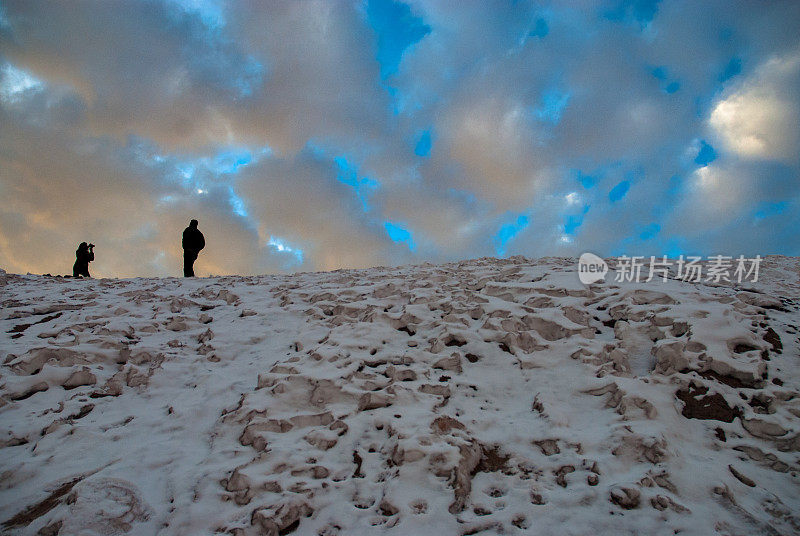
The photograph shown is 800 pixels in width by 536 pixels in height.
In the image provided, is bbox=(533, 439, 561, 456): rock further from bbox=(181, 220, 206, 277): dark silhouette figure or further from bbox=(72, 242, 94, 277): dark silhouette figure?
bbox=(72, 242, 94, 277): dark silhouette figure

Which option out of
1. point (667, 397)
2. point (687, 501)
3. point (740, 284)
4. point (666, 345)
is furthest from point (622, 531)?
point (740, 284)

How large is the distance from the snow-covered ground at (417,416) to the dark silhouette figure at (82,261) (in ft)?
36.2

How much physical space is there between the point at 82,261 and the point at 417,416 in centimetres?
1940

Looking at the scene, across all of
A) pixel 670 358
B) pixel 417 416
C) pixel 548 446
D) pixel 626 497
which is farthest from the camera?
pixel 670 358

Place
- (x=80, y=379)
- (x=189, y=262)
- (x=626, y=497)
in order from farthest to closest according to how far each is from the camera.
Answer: (x=189, y=262)
(x=80, y=379)
(x=626, y=497)

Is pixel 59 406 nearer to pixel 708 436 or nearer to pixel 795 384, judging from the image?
pixel 708 436

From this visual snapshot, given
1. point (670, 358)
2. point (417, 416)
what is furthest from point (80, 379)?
point (670, 358)

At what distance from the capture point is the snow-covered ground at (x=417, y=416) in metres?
3.61

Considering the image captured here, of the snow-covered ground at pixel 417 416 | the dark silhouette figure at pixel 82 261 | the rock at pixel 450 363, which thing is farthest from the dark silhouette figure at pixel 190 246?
the rock at pixel 450 363

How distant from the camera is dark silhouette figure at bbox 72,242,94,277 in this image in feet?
58.9

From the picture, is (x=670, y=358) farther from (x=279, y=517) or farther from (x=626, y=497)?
(x=279, y=517)

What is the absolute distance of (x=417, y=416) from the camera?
16.3ft

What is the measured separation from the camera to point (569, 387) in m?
5.48

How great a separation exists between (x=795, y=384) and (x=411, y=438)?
190 inches
